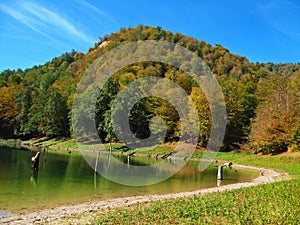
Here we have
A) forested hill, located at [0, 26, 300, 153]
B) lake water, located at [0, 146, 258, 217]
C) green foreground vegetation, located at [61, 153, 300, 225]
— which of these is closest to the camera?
green foreground vegetation, located at [61, 153, 300, 225]

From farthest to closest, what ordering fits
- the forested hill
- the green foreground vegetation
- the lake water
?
1. the forested hill
2. the lake water
3. the green foreground vegetation

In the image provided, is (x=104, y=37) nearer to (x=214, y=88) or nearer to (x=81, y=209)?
(x=214, y=88)

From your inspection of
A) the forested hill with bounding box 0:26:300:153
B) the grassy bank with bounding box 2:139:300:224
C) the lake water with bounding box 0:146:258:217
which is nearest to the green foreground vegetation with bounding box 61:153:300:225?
the grassy bank with bounding box 2:139:300:224

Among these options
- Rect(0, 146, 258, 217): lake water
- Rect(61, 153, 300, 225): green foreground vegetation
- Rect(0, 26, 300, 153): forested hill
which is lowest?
Rect(0, 146, 258, 217): lake water

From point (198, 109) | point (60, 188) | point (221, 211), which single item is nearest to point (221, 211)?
point (221, 211)

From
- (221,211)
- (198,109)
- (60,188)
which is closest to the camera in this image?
(221,211)

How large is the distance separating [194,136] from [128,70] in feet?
137

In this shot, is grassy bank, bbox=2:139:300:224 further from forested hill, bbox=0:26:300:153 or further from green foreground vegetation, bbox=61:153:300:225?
forested hill, bbox=0:26:300:153

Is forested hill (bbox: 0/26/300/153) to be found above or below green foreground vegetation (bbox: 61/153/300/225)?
above

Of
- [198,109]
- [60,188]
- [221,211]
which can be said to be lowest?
[60,188]

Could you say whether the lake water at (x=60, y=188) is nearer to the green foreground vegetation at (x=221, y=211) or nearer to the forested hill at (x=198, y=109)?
the green foreground vegetation at (x=221, y=211)

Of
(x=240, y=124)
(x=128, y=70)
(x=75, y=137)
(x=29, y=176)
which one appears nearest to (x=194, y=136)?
(x=240, y=124)

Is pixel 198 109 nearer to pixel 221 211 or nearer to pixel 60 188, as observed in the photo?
pixel 60 188

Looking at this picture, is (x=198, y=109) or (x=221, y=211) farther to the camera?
(x=198, y=109)
